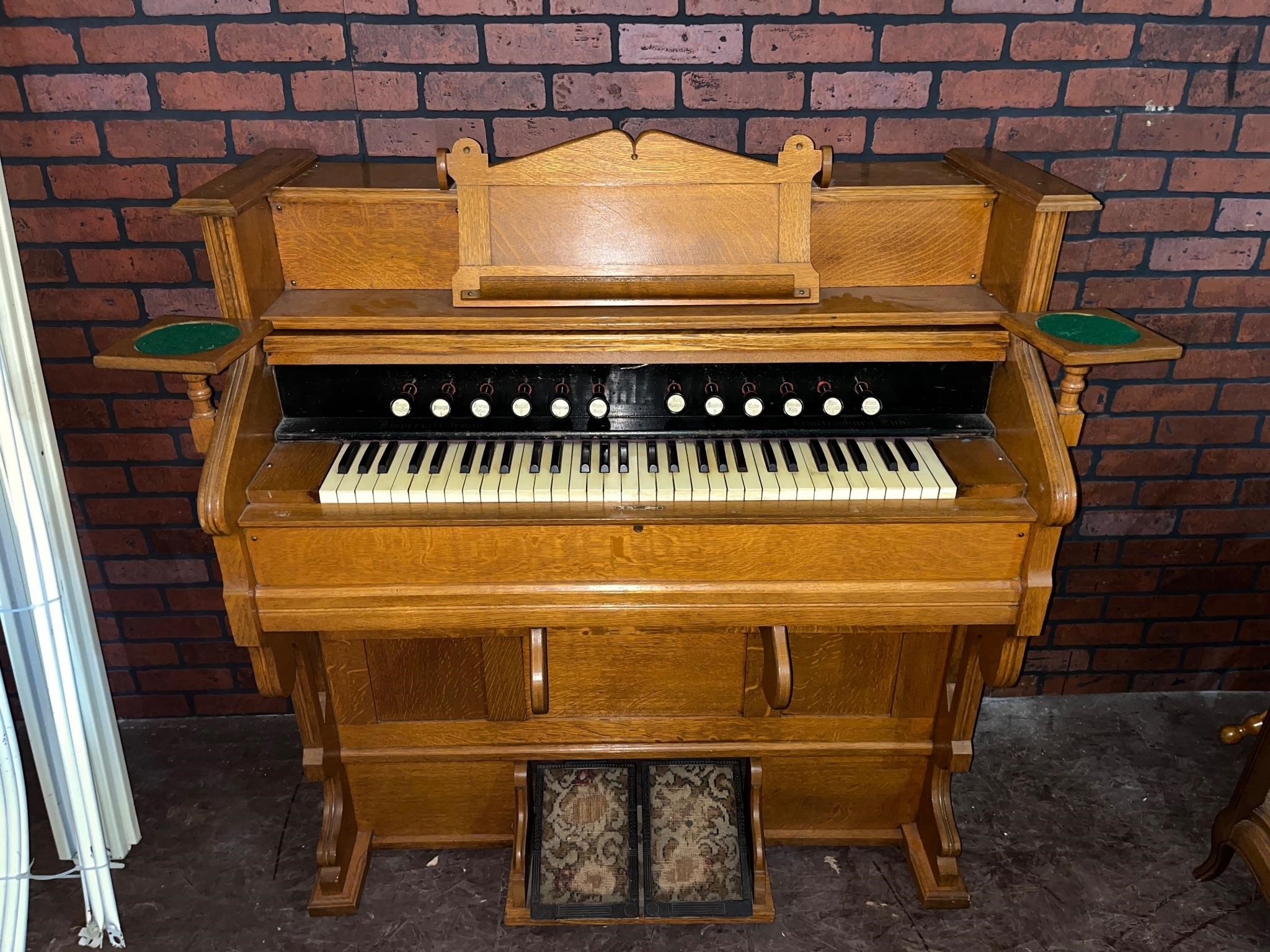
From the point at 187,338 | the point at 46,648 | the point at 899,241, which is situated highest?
the point at 899,241

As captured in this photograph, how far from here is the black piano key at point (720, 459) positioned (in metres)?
1.83

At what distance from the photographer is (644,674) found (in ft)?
7.25

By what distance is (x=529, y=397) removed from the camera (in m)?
1.91

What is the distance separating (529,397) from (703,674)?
751 mm

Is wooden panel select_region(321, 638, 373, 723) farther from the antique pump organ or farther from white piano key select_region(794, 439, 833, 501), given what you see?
white piano key select_region(794, 439, 833, 501)

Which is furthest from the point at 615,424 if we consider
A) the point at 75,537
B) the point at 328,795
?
the point at 75,537

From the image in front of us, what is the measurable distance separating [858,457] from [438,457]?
0.78 m

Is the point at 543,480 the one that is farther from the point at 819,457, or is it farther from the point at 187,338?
the point at 187,338

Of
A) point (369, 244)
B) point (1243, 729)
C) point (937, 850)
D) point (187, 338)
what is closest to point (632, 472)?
point (369, 244)

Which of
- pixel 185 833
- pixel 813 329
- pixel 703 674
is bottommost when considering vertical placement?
pixel 185 833

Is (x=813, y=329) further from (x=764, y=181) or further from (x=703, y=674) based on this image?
(x=703, y=674)

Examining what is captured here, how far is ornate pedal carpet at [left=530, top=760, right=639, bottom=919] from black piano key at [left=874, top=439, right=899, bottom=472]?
0.95 metres

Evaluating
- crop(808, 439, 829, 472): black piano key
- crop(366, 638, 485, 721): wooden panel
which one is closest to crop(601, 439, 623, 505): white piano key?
crop(808, 439, 829, 472): black piano key

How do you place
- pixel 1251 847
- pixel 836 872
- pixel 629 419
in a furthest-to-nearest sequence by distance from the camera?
pixel 836 872 < pixel 1251 847 < pixel 629 419
